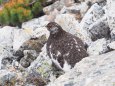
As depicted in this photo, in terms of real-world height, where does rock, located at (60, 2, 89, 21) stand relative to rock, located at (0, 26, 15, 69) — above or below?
above

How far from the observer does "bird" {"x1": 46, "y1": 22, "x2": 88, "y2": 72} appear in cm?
712

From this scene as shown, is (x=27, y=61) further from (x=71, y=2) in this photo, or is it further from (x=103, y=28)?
(x=71, y=2)

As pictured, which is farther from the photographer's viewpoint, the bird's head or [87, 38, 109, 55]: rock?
the bird's head

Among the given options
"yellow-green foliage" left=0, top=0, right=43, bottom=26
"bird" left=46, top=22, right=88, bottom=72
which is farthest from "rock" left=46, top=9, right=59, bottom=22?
"bird" left=46, top=22, right=88, bottom=72

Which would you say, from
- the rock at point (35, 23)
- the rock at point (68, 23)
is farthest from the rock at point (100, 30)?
the rock at point (35, 23)

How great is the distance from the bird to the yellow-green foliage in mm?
5246

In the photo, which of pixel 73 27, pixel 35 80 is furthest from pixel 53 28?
pixel 73 27

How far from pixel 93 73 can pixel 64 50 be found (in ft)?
7.82

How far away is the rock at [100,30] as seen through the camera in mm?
8219

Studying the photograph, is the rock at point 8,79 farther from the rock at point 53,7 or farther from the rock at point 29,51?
the rock at point 53,7

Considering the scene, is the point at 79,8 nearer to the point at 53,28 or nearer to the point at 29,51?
the point at 29,51

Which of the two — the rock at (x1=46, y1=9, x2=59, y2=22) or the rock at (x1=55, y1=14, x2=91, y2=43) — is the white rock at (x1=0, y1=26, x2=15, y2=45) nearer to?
the rock at (x1=46, y1=9, x2=59, y2=22)

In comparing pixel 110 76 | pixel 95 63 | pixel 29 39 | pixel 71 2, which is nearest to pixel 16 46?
pixel 29 39

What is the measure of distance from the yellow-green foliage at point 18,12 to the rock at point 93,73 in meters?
7.54
